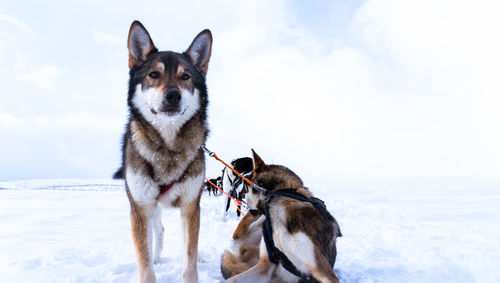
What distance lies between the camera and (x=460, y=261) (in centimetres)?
366

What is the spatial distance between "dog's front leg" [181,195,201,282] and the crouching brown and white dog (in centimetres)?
36

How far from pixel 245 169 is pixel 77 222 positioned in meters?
4.05

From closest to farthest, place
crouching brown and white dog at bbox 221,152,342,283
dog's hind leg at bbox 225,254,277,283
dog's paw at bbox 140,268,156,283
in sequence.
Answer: crouching brown and white dog at bbox 221,152,342,283 < dog's paw at bbox 140,268,156,283 < dog's hind leg at bbox 225,254,277,283

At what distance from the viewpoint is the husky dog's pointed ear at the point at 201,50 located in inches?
116

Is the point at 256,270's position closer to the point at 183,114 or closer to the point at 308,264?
the point at 308,264

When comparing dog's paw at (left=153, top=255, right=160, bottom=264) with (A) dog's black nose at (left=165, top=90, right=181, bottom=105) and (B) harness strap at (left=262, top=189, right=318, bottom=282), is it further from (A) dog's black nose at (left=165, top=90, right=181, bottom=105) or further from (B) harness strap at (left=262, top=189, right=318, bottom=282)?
(A) dog's black nose at (left=165, top=90, right=181, bottom=105)

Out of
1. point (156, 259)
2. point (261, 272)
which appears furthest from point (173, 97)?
point (156, 259)

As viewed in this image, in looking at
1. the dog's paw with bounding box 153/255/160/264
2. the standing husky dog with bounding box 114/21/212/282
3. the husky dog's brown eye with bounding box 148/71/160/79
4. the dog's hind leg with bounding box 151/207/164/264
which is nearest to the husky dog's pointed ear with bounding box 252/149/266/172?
the standing husky dog with bounding box 114/21/212/282

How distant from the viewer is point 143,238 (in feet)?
8.19

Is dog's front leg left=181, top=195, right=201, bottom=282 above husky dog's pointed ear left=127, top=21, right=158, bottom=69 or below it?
below

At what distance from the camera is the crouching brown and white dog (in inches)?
91.8

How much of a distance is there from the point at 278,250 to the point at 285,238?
18 cm

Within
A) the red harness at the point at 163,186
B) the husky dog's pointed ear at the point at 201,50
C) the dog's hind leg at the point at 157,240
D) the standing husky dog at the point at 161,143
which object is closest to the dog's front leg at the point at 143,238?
the standing husky dog at the point at 161,143

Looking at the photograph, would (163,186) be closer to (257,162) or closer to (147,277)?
(147,277)
